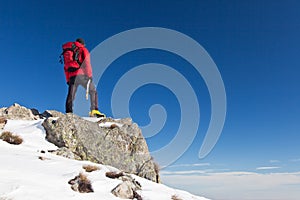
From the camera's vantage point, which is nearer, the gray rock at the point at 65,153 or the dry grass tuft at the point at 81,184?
the dry grass tuft at the point at 81,184

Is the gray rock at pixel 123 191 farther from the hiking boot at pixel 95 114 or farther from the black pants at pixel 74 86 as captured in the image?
the hiking boot at pixel 95 114

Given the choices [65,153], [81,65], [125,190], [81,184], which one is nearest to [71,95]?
[81,65]

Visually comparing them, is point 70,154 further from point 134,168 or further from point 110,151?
point 134,168

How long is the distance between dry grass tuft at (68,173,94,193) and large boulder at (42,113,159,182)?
4.42 m

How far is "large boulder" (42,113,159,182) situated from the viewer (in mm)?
12758

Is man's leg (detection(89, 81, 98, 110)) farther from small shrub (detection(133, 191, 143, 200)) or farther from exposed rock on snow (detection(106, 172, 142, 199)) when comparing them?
small shrub (detection(133, 191, 143, 200))

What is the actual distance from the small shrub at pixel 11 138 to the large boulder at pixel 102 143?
1488mm

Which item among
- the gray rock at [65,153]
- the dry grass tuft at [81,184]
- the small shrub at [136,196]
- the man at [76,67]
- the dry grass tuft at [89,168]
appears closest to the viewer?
the dry grass tuft at [81,184]

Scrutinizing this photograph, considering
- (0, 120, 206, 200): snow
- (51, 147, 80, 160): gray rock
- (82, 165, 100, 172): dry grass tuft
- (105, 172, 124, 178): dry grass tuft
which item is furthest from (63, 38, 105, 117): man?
(105, 172, 124, 178): dry grass tuft

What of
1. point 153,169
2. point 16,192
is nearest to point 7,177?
point 16,192

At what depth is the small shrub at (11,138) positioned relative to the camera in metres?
11.6

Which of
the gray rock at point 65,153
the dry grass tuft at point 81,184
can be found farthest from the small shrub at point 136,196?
the gray rock at point 65,153

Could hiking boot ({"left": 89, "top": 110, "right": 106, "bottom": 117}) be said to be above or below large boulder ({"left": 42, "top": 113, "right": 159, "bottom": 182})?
above

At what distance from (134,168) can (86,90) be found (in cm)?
520
